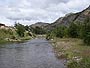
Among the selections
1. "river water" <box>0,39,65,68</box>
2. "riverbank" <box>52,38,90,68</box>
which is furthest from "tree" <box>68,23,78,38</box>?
"river water" <box>0,39,65,68</box>

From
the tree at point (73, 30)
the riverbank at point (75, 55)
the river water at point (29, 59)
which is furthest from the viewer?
the tree at point (73, 30)

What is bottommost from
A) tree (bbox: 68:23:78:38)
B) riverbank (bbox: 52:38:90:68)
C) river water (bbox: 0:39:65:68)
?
river water (bbox: 0:39:65:68)

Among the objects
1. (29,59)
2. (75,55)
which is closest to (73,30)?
(29,59)

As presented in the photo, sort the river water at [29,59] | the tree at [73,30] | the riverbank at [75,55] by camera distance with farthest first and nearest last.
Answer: the tree at [73,30]
the river water at [29,59]
the riverbank at [75,55]

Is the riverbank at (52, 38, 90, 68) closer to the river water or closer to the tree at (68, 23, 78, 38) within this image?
the river water

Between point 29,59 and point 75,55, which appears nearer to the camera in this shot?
point 75,55

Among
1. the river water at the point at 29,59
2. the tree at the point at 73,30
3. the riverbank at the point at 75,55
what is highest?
the tree at the point at 73,30

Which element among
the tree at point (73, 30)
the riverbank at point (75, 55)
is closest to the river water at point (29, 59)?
the riverbank at point (75, 55)

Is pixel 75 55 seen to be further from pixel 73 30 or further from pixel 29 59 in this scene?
pixel 73 30

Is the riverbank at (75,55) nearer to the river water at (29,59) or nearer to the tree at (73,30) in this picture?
the river water at (29,59)

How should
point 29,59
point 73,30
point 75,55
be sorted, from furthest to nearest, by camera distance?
point 73,30 → point 29,59 → point 75,55

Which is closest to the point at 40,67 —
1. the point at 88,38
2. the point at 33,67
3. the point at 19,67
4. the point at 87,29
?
the point at 33,67

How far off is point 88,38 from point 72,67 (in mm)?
39553

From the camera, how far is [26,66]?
3969cm
